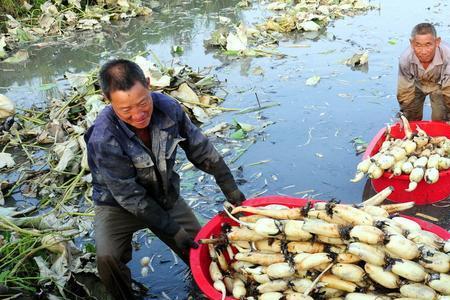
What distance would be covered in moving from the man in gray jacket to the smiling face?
2.75m

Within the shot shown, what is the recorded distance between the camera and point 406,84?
440cm

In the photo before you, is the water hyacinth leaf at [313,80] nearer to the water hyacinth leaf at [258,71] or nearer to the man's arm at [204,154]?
the water hyacinth leaf at [258,71]

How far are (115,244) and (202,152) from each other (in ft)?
2.76

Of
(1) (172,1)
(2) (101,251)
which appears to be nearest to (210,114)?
(2) (101,251)

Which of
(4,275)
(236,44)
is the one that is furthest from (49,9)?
(4,275)

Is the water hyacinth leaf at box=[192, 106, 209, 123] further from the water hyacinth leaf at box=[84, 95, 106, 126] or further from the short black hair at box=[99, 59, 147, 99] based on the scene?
the short black hair at box=[99, 59, 147, 99]

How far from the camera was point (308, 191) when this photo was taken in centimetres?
425

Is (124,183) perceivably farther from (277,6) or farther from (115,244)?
(277,6)

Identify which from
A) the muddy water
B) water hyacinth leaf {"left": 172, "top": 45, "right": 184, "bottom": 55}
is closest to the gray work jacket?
the muddy water

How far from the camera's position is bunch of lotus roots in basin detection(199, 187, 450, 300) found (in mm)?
2182

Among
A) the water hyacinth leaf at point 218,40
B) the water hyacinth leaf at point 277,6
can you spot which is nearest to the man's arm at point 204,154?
the water hyacinth leaf at point 218,40

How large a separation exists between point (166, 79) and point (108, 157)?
3.73 meters

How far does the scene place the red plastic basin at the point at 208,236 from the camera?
2.54 metres

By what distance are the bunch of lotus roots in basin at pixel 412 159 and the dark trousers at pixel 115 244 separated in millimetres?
1671
